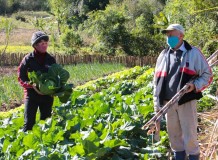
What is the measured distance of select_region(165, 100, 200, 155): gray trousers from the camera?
15.5 feet

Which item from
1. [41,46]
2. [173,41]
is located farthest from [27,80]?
[173,41]

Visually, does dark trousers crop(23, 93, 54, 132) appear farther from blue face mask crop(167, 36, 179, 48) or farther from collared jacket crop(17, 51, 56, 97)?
blue face mask crop(167, 36, 179, 48)

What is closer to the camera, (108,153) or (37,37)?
(108,153)

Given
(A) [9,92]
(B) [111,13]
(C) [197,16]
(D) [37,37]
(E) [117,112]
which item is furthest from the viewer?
(B) [111,13]

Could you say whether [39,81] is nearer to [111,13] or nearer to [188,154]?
[188,154]

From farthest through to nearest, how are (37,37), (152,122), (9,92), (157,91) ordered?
(9,92) → (37,37) → (157,91) → (152,122)

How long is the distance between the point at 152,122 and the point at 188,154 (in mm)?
711

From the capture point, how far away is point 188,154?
4840mm

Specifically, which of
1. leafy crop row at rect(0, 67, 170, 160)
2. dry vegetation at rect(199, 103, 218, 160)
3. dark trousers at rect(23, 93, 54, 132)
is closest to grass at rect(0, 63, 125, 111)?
leafy crop row at rect(0, 67, 170, 160)

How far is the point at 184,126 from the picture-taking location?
4.76m

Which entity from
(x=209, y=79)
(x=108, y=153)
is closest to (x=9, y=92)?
(x=108, y=153)

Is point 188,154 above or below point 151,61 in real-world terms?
above

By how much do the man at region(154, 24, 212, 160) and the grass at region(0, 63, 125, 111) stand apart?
6980 millimetres

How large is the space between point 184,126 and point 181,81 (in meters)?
0.51
